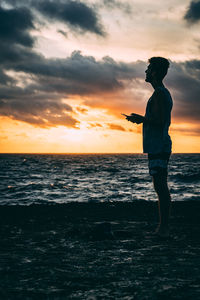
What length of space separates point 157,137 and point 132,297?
2.40 metres

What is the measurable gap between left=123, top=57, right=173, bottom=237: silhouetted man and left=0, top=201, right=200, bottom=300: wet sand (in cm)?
53

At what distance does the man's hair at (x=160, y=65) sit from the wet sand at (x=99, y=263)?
2.42m

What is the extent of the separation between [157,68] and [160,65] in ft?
0.20

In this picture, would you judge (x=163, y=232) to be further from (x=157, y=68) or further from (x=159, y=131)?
(x=157, y=68)

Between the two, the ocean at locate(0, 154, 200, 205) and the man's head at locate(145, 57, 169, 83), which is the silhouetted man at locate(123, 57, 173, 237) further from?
the ocean at locate(0, 154, 200, 205)

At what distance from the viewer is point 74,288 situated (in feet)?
7.54

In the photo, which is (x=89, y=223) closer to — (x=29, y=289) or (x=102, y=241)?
(x=102, y=241)

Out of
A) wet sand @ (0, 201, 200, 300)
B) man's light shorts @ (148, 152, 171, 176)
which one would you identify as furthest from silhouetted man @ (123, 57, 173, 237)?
wet sand @ (0, 201, 200, 300)

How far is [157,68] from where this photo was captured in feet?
14.0

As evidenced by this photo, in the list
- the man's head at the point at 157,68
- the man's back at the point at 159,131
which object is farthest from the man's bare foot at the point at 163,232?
the man's head at the point at 157,68

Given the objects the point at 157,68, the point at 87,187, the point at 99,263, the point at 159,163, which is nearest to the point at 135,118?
the point at 159,163

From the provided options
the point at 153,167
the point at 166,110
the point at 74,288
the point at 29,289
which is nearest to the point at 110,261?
the point at 74,288

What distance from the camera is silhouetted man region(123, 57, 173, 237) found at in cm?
403

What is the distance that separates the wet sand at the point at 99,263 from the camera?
2228 millimetres
